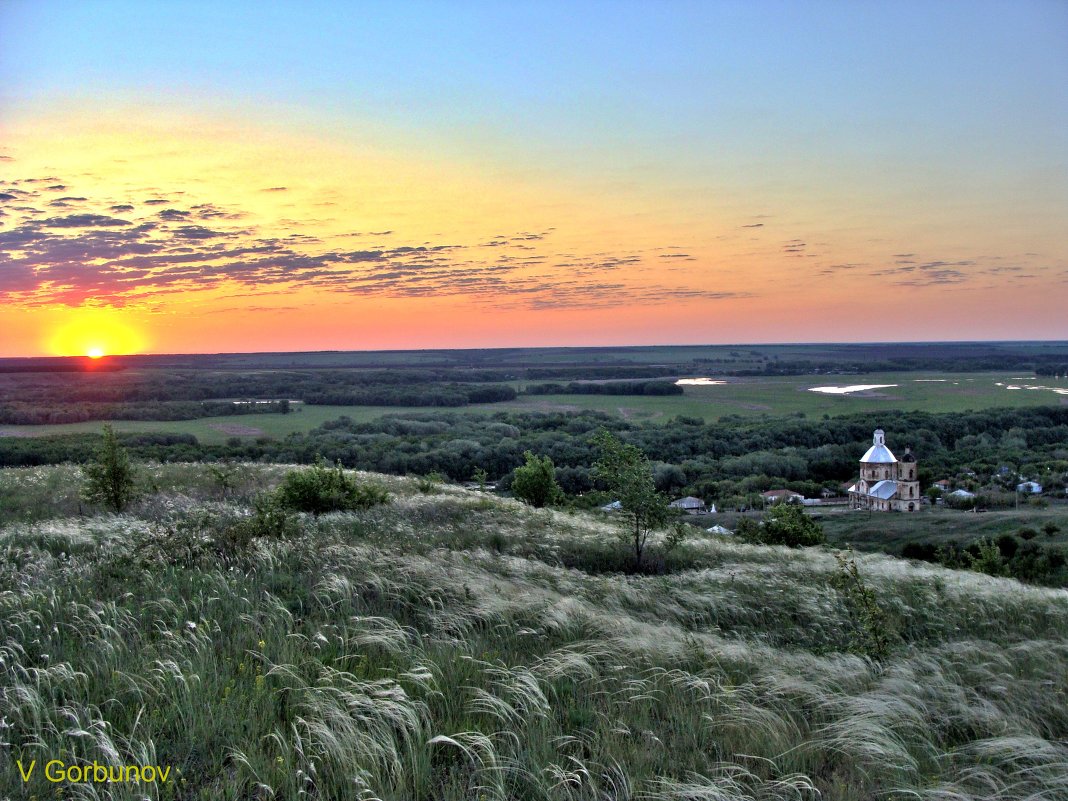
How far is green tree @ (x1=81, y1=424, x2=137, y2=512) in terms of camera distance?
14.5m

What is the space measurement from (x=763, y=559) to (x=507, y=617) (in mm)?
9998

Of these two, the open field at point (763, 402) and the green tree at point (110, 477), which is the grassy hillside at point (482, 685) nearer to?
the green tree at point (110, 477)

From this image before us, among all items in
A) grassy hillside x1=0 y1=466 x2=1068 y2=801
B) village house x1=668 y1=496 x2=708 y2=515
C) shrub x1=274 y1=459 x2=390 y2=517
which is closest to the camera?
grassy hillside x1=0 y1=466 x2=1068 y2=801

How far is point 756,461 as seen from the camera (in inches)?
3410

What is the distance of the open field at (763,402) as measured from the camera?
94.9 metres

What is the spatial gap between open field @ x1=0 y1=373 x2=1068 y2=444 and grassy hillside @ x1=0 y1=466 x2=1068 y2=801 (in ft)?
231

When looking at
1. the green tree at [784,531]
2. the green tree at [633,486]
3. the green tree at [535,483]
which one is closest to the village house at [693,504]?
the green tree at [784,531]

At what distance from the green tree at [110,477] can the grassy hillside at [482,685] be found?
6251 mm

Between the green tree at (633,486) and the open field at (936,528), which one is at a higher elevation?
the green tree at (633,486)

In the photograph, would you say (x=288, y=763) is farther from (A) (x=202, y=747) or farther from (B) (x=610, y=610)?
(B) (x=610, y=610)

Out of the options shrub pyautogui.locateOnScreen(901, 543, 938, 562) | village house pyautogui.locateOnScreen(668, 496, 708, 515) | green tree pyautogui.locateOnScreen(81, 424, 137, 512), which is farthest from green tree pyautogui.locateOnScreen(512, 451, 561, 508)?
village house pyautogui.locateOnScreen(668, 496, 708, 515)

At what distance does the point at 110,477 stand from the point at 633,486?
1160 centimetres

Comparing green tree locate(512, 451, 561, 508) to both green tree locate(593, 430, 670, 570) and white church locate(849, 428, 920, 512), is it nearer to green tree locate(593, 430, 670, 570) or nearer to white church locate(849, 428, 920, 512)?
green tree locate(593, 430, 670, 570)

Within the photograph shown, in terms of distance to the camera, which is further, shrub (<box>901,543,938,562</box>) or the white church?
the white church
